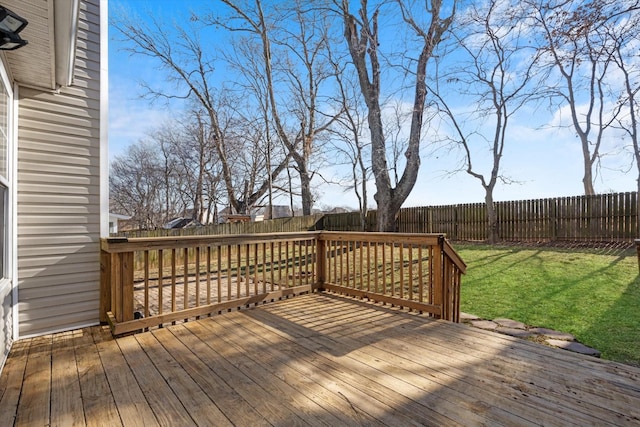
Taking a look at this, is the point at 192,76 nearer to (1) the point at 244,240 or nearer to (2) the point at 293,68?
(2) the point at 293,68

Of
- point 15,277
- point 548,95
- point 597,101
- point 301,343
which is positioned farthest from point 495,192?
point 15,277

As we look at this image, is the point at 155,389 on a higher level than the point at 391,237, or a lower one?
lower

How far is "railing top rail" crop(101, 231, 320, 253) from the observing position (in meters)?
3.08

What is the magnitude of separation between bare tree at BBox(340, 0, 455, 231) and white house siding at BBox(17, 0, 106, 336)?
7.61 m

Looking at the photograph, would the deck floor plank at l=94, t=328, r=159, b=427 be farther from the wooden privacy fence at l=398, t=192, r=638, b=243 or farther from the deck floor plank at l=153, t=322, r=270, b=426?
the wooden privacy fence at l=398, t=192, r=638, b=243

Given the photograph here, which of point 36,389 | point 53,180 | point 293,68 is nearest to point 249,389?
point 36,389

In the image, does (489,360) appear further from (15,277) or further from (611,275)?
(611,275)

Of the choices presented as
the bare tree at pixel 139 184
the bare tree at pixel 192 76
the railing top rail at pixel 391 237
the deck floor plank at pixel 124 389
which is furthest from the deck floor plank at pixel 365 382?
the bare tree at pixel 139 184

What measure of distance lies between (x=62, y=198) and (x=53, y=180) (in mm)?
198

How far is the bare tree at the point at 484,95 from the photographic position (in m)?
10.4

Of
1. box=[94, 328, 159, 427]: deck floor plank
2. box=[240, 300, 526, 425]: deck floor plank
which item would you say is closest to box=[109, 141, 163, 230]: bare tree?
box=[94, 328, 159, 427]: deck floor plank

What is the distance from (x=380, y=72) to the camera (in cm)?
1011

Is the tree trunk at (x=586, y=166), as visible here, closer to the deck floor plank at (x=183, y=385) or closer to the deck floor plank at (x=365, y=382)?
the deck floor plank at (x=365, y=382)

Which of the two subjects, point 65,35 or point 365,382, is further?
point 65,35
